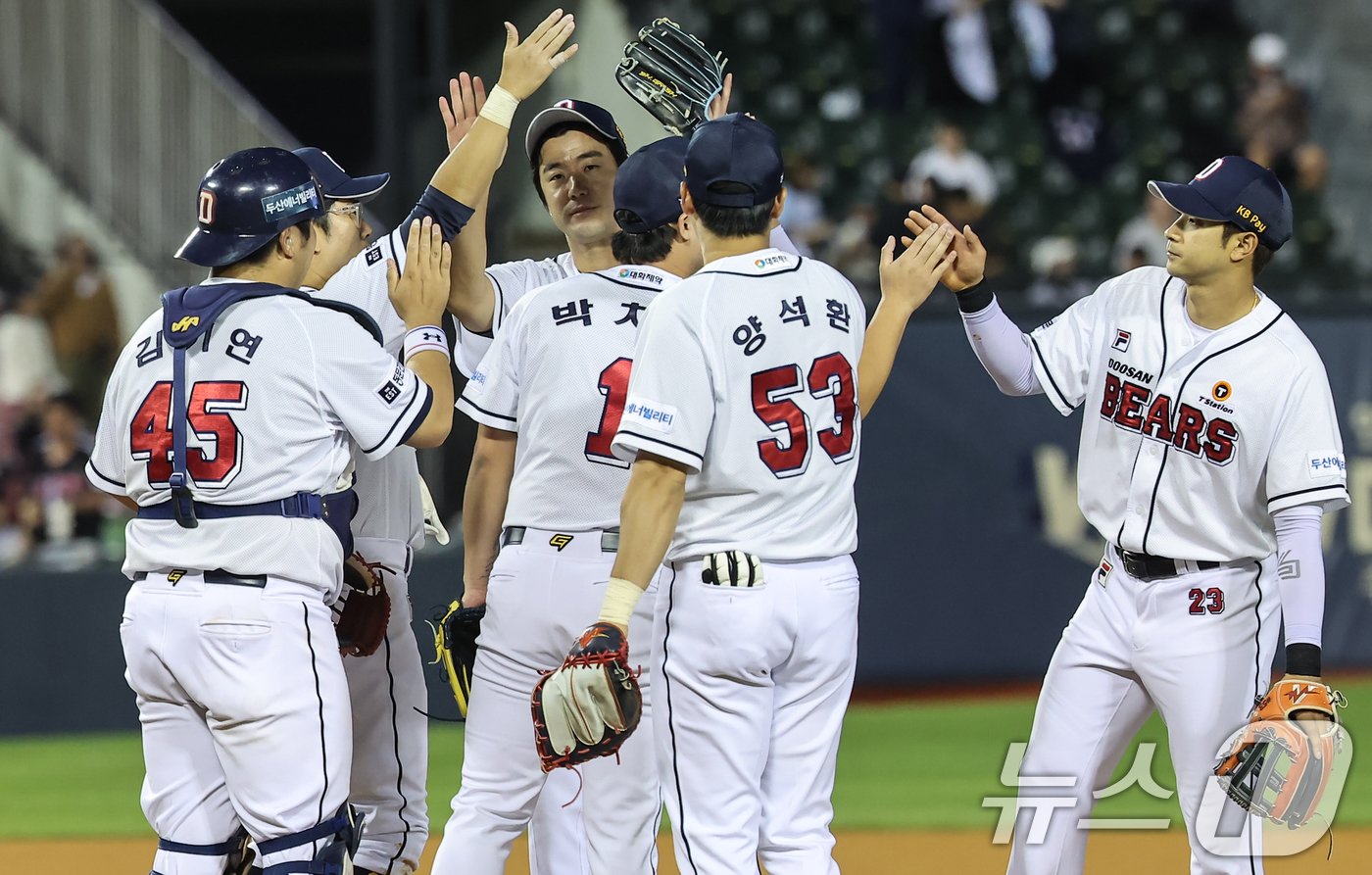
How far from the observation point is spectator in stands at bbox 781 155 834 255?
11.3 metres

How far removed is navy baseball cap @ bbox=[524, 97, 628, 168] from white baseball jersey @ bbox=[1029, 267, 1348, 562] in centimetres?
149

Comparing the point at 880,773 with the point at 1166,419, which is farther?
the point at 880,773

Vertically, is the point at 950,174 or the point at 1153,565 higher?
the point at 950,174

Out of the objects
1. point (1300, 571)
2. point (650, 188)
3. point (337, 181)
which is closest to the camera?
point (1300, 571)

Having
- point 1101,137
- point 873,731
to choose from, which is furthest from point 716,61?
point 1101,137

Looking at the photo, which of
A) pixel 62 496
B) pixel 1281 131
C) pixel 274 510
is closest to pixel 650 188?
pixel 274 510

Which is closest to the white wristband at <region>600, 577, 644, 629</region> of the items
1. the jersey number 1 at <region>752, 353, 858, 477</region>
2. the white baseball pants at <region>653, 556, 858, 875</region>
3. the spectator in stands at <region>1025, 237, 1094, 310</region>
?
the white baseball pants at <region>653, 556, 858, 875</region>

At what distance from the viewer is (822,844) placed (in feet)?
12.7

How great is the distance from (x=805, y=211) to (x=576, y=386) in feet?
Result: 25.3

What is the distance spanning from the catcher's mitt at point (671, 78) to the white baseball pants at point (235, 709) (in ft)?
5.76

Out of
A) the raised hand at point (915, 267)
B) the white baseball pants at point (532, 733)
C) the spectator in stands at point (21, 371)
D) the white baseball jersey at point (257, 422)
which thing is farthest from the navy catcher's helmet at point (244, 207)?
the spectator in stands at point (21, 371)

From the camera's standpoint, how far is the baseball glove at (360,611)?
469cm

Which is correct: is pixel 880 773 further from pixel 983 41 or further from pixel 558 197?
pixel 983 41

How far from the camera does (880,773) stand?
7688 mm
